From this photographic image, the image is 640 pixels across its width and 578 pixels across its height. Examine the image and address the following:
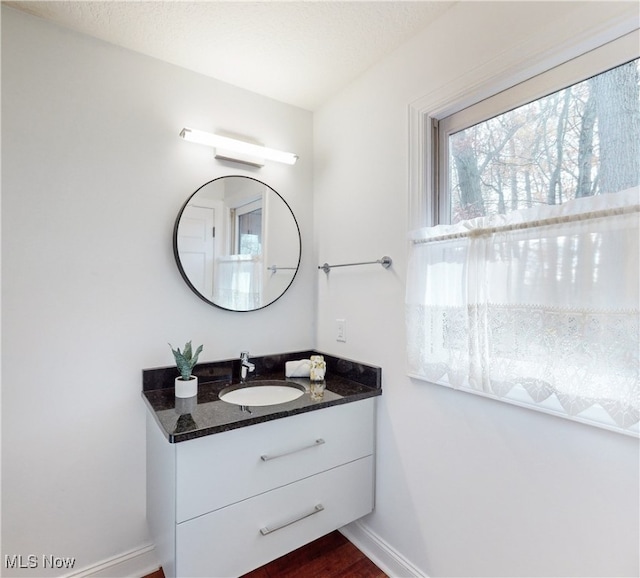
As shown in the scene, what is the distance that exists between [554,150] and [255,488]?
1.58 metres

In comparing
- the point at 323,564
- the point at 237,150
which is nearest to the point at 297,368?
the point at 323,564

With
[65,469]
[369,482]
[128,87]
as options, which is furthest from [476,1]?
[65,469]

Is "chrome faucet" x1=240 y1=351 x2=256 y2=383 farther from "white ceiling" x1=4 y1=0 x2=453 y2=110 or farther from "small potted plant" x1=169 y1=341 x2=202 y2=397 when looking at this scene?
"white ceiling" x1=4 y1=0 x2=453 y2=110

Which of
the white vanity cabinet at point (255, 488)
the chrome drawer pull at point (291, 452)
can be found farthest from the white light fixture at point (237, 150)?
the chrome drawer pull at point (291, 452)

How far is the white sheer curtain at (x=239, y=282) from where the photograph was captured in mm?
1781

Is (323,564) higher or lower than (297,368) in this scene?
lower

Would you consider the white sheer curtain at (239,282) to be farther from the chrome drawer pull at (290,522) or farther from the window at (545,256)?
the chrome drawer pull at (290,522)

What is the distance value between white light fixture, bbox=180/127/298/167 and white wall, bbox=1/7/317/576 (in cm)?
8

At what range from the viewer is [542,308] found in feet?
3.44

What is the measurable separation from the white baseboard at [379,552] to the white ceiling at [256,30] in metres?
2.26

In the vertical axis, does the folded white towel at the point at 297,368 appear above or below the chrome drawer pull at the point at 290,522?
above

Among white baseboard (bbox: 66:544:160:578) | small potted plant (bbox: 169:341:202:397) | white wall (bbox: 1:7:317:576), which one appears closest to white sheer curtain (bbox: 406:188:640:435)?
small potted plant (bbox: 169:341:202:397)

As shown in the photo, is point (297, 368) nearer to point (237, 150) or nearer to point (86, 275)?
point (86, 275)

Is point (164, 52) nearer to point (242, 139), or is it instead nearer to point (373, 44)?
point (242, 139)
